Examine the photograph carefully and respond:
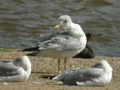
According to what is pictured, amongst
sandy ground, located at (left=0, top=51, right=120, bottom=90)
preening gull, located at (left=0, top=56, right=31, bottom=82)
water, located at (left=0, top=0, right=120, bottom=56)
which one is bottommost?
water, located at (left=0, top=0, right=120, bottom=56)

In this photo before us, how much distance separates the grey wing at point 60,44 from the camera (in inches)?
359

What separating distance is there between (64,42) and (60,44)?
3.5 inches

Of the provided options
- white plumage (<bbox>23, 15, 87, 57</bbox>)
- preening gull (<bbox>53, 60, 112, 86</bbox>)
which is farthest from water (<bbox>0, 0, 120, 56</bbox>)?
preening gull (<bbox>53, 60, 112, 86</bbox>)

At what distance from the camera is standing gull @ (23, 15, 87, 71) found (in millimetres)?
9117

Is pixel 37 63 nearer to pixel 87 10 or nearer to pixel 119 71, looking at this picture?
pixel 119 71

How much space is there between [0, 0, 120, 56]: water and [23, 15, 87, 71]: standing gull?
14.8 feet

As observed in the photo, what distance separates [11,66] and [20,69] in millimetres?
170

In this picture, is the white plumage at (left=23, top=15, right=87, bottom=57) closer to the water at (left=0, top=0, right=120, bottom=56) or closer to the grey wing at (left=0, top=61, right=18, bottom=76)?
the grey wing at (left=0, top=61, right=18, bottom=76)

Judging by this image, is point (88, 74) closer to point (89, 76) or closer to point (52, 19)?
point (89, 76)

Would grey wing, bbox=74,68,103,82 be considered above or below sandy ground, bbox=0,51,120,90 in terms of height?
above

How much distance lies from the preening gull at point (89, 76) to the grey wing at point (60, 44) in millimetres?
1334

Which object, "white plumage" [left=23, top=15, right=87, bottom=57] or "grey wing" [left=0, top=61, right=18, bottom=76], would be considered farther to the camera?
"white plumage" [left=23, top=15, right=87, bottom=57]

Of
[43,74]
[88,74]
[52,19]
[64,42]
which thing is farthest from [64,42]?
[52,19]

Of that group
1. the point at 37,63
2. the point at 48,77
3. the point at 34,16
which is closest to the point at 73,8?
the point at 34,16
